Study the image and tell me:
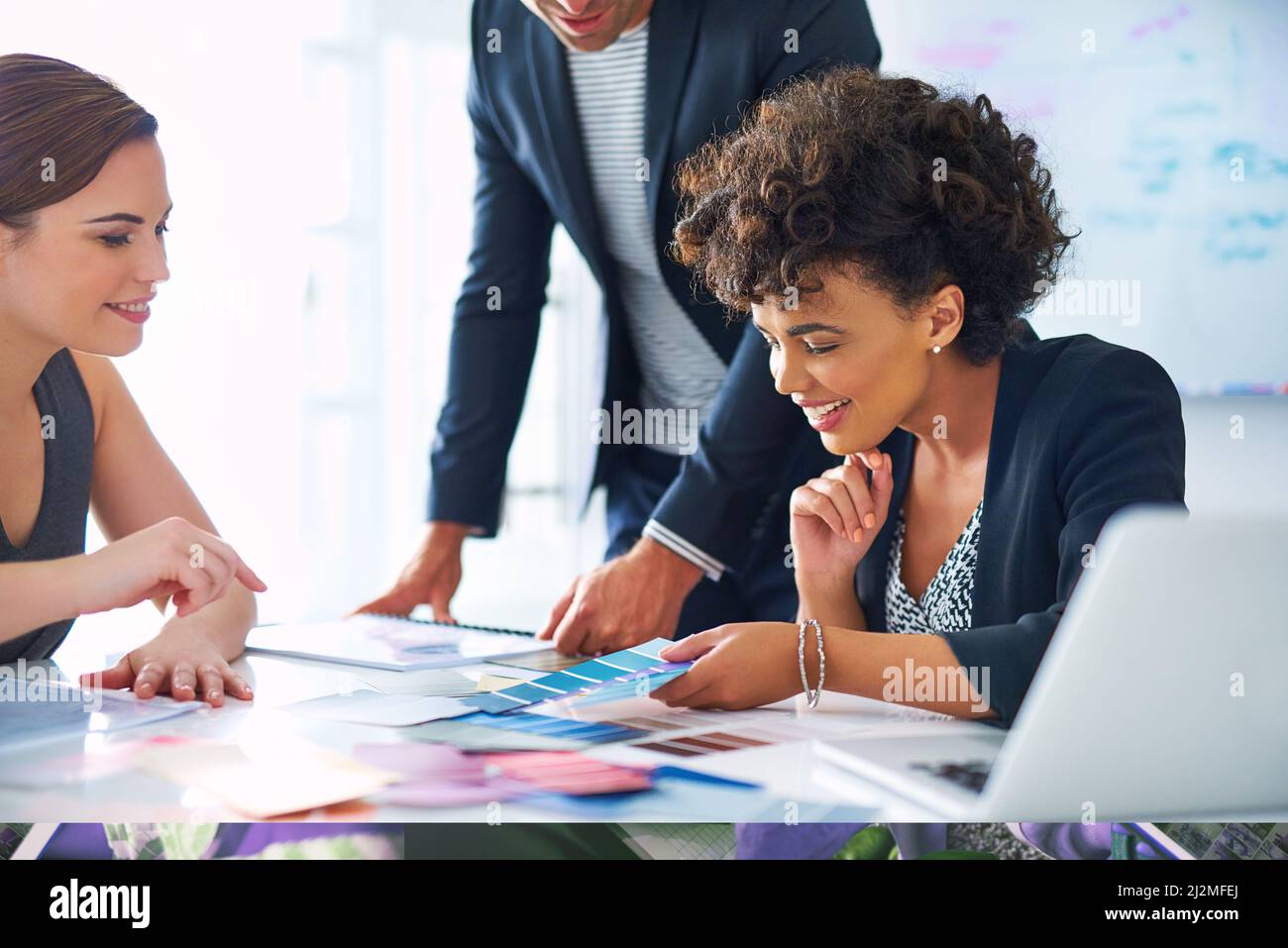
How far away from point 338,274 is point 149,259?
2.70m

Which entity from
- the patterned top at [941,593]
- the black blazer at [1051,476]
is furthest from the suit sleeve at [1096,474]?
the patterned top at [941,593]

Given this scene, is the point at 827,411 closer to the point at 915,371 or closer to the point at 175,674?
the point at 915,371

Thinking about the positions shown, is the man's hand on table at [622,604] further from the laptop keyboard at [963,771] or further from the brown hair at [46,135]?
the brown hair at [46,135]

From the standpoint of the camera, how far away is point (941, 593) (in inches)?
42.9

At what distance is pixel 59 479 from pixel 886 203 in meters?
0.85

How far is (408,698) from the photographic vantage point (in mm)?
929

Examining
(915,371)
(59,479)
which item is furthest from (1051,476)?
(59,479)

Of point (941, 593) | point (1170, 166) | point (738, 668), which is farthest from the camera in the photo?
point (1170, 166)

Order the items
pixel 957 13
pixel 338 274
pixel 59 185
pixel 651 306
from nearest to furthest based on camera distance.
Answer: pixel 59 185 → pixel 651 306 → pixel 957 13 → pixel 338 274

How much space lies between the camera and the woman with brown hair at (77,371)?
3.09 ft

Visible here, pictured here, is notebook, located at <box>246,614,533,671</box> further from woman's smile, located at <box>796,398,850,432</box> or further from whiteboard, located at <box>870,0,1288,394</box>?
whiteboard, located at <box>870,0,1288,394</box>

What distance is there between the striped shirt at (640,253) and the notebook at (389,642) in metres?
0.22
